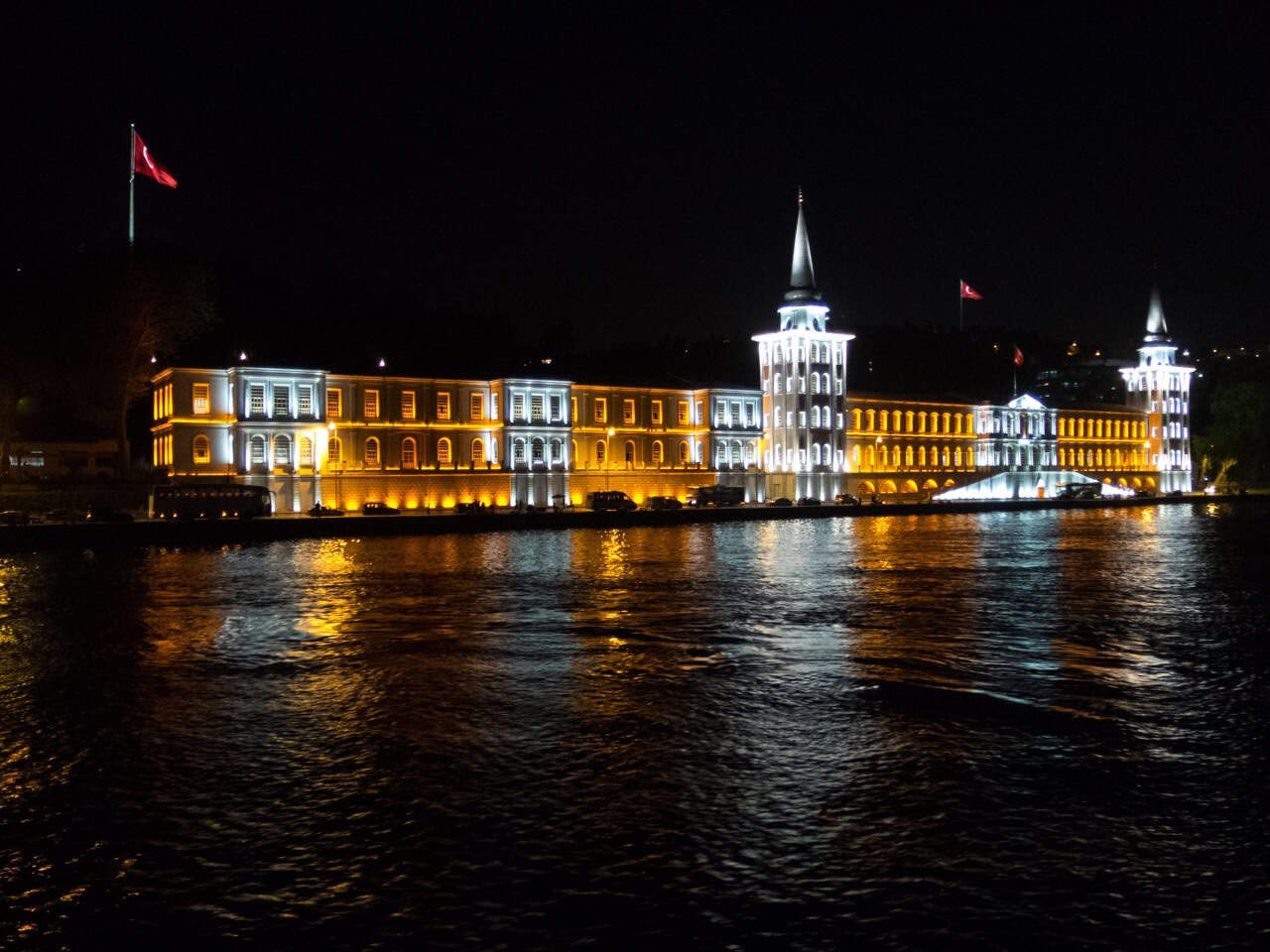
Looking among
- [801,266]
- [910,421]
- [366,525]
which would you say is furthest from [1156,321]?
[366,525]

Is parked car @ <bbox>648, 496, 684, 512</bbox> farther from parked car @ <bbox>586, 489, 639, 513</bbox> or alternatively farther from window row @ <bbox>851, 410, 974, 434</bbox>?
window row @ <bbox>851, 410, 974, 434</bbox>

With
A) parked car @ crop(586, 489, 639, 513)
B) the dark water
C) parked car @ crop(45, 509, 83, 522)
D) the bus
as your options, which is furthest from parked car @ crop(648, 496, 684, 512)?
the dark water

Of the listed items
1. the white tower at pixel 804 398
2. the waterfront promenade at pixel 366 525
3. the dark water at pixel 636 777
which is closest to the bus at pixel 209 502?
the waterfront promenade at pixel 366 525

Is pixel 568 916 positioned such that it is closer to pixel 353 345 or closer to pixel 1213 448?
pixel 353 345

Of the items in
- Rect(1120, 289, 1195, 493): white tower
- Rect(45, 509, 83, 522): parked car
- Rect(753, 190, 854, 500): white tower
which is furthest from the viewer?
Rect(1120, 289, 1195, 493): white tower

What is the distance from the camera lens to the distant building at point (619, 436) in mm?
70812

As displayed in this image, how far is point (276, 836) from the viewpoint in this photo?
8016mm

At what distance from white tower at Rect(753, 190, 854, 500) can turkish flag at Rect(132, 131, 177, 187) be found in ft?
172

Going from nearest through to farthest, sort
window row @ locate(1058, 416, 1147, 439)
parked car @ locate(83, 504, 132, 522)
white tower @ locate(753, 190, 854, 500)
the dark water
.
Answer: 1. the dark water
2. parked car @ locate(83, 504, 132, 522)
3. white tower @ locate(753, 190, 854, 500)
4. window row @ locate(1058, 416, 1147, 439)

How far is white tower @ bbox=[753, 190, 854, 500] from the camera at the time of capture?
303ft

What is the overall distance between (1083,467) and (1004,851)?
11864 centimetres

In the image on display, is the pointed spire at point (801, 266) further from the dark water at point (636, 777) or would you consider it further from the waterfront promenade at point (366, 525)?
the dark water at point (636, 777)

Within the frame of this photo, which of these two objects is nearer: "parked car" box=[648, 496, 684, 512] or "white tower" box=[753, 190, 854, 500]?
"parked car" box=[648, 496, 684, 512]

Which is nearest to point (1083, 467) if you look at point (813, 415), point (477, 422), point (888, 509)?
point (813, 415)
